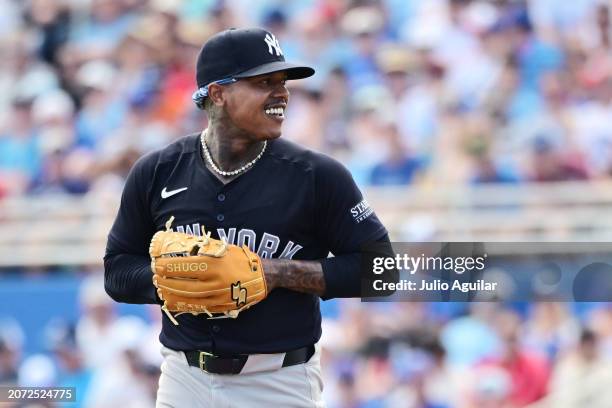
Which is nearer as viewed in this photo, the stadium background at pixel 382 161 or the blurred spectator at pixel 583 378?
the blurred spectator at pixel 583 378

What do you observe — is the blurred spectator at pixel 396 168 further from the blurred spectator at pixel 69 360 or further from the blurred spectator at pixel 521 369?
the blurred spectator at pixel 69 360

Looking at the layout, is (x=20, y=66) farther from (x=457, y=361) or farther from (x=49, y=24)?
(x=457, y=361)

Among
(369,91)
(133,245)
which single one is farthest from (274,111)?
(369,91)

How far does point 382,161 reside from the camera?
812cm

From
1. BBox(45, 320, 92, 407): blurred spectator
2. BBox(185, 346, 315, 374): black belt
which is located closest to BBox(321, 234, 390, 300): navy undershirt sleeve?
BBox(185, 346, 315, 374): black belt

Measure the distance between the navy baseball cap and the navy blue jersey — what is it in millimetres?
244

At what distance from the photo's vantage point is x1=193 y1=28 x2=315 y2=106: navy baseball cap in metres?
3.73

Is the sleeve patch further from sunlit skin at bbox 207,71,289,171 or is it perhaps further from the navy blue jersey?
sunlit skin at bbox 207,71,289,171

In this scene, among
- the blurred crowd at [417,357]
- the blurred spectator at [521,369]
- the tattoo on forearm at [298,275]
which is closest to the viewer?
the tattoo on forearm at [298,275]

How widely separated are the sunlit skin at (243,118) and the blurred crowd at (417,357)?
346 centimetres

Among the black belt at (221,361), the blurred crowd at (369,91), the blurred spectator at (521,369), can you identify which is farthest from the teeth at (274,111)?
the blurred crowd at (369,91)

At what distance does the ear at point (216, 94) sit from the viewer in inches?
150

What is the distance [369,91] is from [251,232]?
504 cm

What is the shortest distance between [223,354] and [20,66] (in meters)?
7.00
